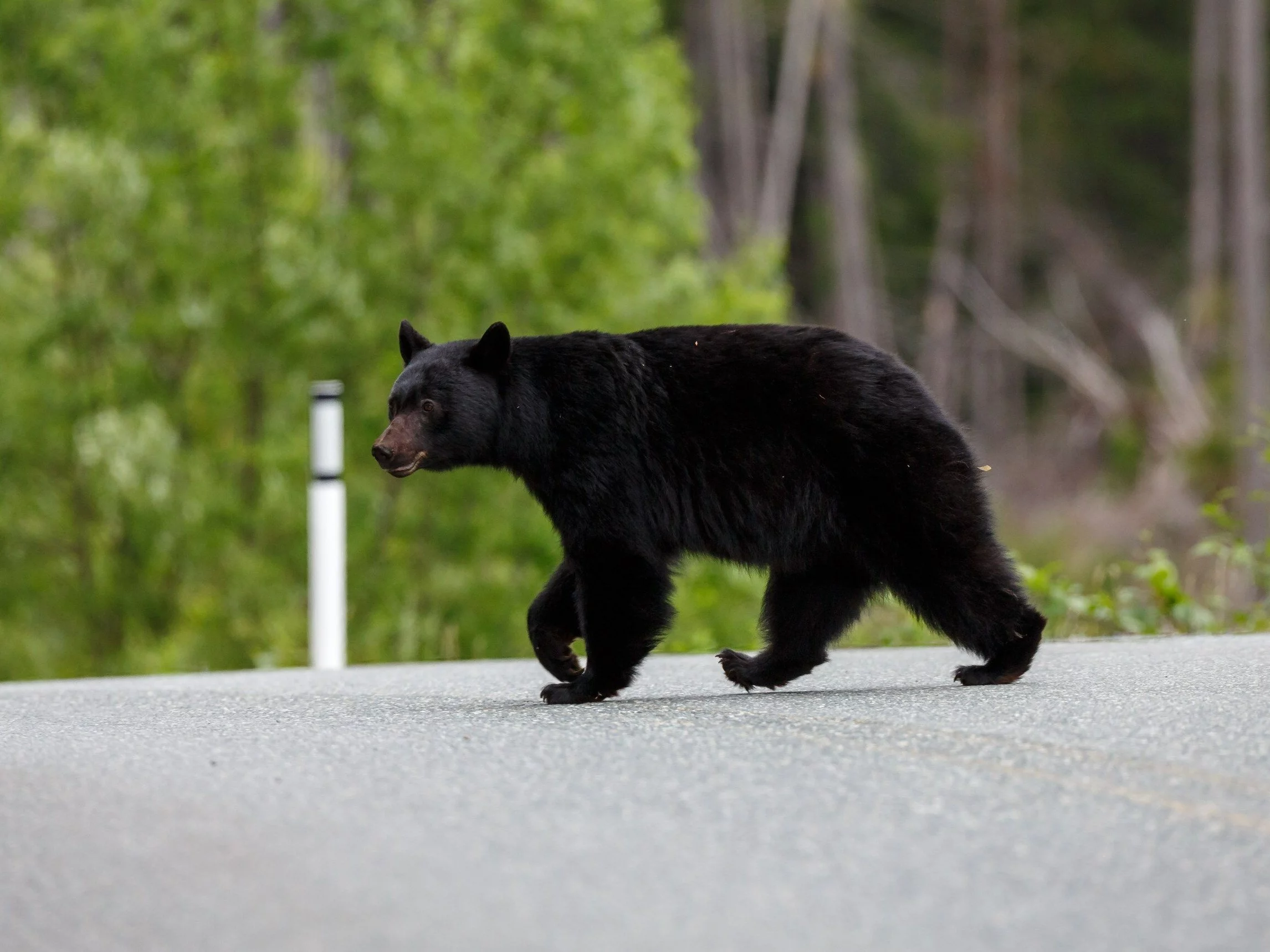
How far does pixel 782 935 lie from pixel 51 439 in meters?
12.4

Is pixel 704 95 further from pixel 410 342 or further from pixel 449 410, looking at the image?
pixel 449 410

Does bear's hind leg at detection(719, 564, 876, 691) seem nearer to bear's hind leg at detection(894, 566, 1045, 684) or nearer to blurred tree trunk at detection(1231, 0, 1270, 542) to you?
bear's hind leg at detection(894, 566, 1045, 684)

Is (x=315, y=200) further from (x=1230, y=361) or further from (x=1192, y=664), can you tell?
(x=1230, y=361)

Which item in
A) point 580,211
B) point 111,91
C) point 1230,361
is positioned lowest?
point 1230,361

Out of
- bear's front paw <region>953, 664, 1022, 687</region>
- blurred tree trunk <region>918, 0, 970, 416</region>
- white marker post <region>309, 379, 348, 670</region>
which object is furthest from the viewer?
blurred tree trunk <region>918, 0, 970, 416</region>

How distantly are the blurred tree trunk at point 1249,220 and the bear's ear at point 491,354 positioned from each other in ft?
54.4

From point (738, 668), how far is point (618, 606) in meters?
0.69

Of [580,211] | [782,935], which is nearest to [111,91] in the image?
Result: [580,211]

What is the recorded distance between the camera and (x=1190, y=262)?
4012cm

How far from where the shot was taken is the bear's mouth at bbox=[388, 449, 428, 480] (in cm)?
621

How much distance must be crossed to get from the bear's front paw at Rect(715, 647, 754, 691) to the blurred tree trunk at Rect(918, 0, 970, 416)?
33670mm

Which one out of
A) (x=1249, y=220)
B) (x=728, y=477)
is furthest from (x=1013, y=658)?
(x=1249, y=220)

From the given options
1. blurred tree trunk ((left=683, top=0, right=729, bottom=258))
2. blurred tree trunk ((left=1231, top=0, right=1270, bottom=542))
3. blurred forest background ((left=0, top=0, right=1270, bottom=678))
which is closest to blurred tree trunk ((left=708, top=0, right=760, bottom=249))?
blurred tree trunk ((left=683, top=0, right=729, bottom=258))

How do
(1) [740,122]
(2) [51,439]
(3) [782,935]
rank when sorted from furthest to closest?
1. (1) [740,122]
2. (2) [51,439]
3. (3) [782,935]
